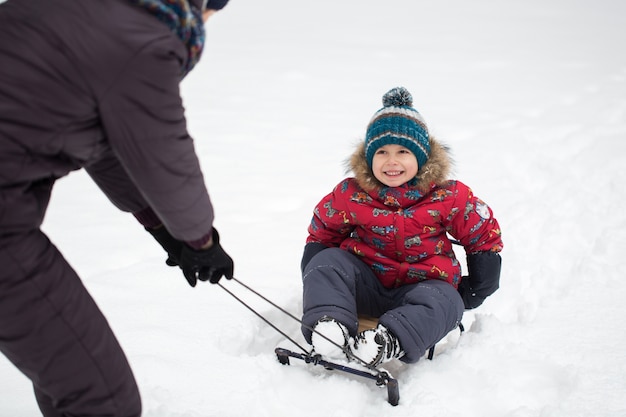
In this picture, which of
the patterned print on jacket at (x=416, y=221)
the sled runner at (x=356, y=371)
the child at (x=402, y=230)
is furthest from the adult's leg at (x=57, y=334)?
the patterned print on jacket at (x=416, y=221)

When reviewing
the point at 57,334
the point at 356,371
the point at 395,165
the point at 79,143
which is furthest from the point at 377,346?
the point at 79,143

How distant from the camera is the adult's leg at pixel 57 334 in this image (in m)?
1.13

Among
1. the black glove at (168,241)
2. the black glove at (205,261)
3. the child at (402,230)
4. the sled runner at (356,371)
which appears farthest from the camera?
the child at (402,230)

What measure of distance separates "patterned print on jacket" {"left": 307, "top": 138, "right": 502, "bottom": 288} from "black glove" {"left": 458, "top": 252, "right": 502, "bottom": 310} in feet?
0.11

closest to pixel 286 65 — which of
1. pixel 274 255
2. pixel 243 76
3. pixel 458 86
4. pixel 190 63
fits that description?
pixel 243 76

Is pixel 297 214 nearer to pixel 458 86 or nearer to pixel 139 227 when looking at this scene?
pixel 139 227

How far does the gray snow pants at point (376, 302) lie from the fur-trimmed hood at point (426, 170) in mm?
298

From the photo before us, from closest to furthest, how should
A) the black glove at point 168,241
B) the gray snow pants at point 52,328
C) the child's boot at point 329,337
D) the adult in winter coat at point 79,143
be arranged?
the adult in winter coat at point 79,143 → the gray snow pants at point 52,328 → the black glove at point 168,241 → the child's boot at point 329,337

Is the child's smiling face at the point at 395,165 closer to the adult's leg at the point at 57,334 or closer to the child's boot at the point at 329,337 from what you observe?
the child's boot at the point at 329,337

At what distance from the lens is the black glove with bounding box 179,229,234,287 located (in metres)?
1.40

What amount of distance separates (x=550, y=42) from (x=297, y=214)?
788 cm

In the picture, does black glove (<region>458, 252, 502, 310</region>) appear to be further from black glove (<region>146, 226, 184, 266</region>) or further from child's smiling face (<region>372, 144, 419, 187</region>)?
black glove (<region>146, 226, 184, 266</region>)

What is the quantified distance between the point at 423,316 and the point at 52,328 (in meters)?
1.21

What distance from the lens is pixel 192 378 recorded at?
195 centimetres
